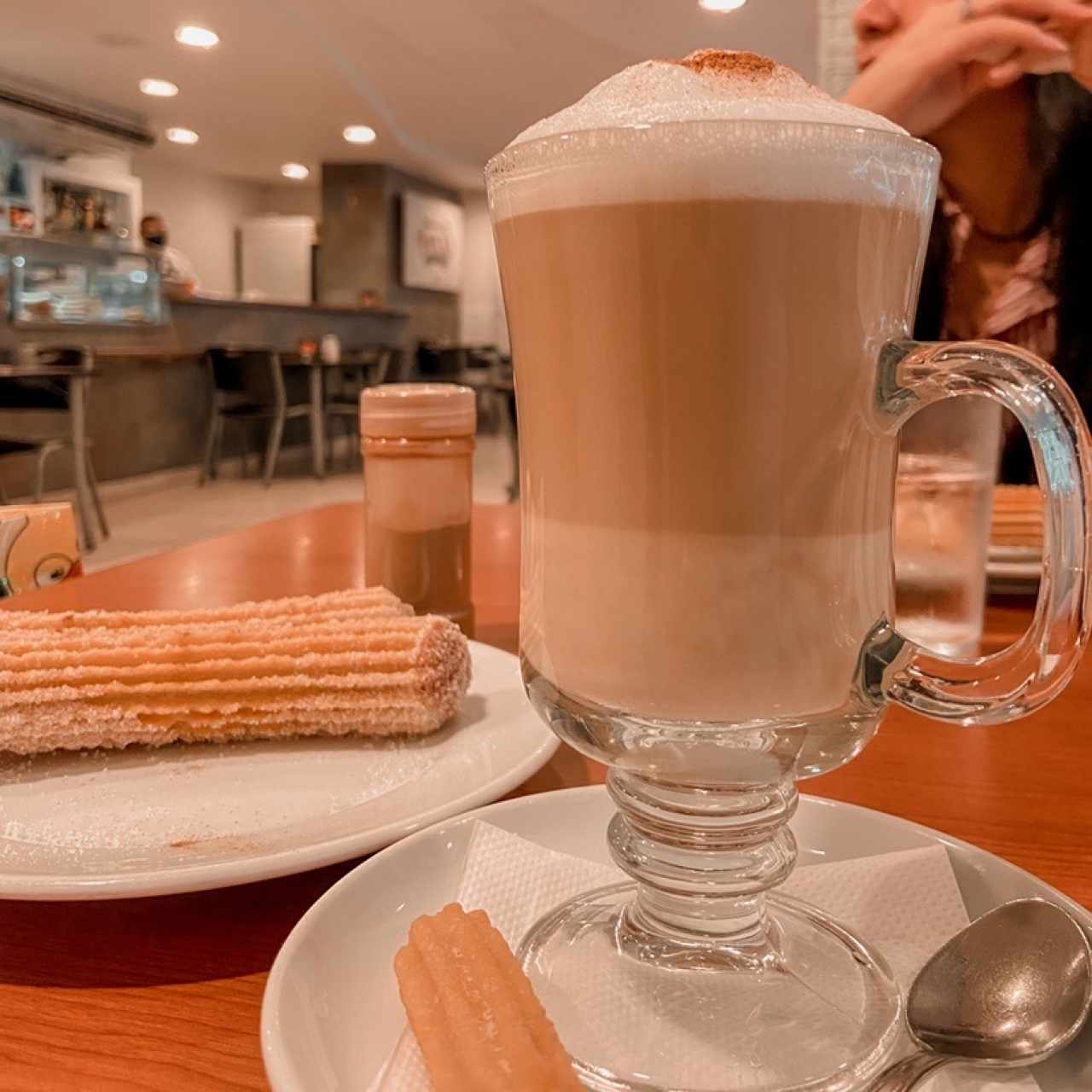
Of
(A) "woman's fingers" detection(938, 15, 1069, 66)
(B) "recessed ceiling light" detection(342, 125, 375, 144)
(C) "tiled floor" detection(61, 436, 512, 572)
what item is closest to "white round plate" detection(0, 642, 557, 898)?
(A) "woman's fingers" detection(938, 15, 1069, 66)

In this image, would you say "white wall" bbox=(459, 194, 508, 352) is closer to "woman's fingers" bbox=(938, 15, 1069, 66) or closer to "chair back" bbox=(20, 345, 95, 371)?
"chair back" bbox=(20, 345, 95, 371)

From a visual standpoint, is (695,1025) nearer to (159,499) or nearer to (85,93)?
(159,499)

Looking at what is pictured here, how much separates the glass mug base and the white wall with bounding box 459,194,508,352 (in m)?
9.61

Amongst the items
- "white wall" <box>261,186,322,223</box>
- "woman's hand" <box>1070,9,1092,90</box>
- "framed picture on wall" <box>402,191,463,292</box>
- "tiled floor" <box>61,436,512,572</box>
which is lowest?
"tiled floor" <box>61,436,512,572</box>

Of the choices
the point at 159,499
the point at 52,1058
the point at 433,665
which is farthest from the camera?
the point at 159,499

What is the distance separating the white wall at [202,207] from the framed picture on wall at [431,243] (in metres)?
1.68

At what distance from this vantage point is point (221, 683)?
1.95 ft

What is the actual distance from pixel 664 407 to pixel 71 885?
0.29 m

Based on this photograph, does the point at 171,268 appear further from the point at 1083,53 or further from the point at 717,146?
the point at 717,146

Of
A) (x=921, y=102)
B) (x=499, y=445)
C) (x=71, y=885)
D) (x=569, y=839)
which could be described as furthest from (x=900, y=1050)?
(x=499, y=445)

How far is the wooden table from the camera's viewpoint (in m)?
0.34

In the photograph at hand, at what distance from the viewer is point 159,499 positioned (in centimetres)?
555

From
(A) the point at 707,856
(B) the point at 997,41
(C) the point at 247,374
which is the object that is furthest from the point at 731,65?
(C) the point at 247,374

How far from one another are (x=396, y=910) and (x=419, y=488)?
471 millimetres
